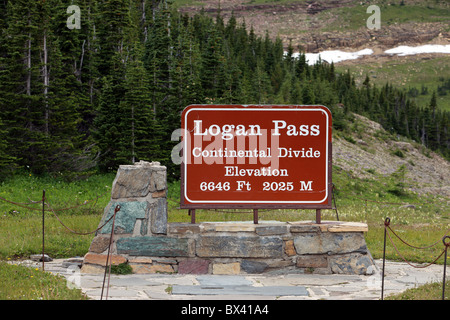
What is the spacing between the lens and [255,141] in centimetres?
1151

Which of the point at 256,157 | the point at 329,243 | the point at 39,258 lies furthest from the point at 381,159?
the point at 39,258

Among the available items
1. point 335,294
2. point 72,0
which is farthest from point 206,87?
point 335,294

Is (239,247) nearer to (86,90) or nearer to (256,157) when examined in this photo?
(256,157)

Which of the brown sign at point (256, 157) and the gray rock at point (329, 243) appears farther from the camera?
the brown sign at point (256, 157)

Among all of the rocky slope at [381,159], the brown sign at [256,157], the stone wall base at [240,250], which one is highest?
the brown sign at [256,157]

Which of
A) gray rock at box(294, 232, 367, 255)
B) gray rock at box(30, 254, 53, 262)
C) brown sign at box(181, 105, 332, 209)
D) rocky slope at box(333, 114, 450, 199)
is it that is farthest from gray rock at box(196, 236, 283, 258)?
rocky slope at box(333, 114, 450, 199)

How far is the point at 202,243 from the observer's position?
36.1 ft

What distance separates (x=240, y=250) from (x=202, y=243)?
77cm

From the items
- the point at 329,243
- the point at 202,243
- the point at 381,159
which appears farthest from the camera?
the point at 381,159

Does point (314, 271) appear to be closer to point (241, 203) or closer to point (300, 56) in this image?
point (241, 203)

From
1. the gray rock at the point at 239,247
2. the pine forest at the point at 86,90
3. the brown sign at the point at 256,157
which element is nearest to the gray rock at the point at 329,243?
the gray rock at the point at 239,247

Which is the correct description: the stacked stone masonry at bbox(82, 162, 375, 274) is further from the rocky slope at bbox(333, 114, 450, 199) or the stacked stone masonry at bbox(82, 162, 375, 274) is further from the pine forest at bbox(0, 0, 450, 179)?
the rocky slope at bbox(333, 114, 450, 199)

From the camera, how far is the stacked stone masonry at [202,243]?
10.8 m

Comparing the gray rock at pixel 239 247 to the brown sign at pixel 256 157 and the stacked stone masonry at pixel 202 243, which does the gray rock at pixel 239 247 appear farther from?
the brown sign at pixel 256 157
